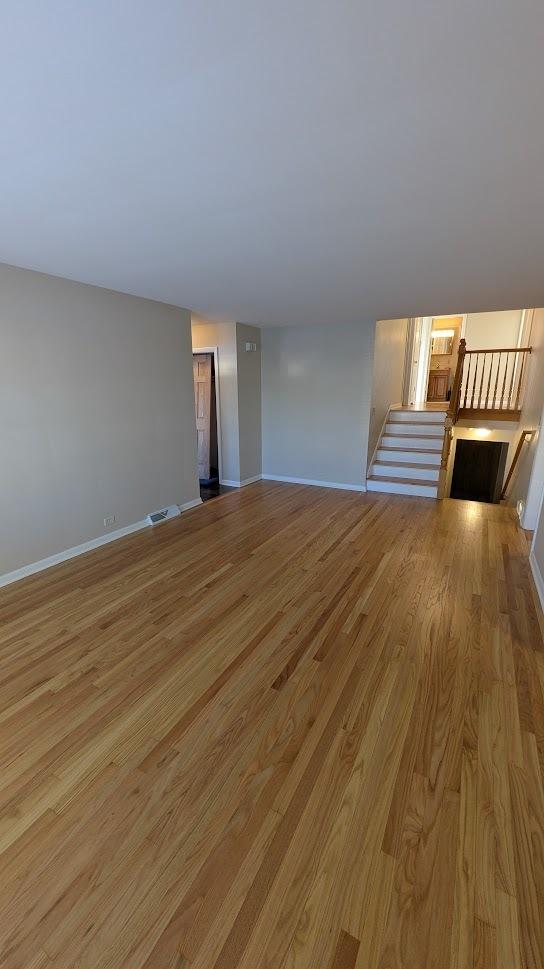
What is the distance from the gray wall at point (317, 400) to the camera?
5.47 meters

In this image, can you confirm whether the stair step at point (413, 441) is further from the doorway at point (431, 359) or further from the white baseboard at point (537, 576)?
the white baseboard at point (537, 576)

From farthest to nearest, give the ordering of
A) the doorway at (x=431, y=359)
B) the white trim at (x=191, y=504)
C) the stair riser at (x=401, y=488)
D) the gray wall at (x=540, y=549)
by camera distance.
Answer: the doorway at (x=431, y=359) < the stair riser at (x=401, y=488) < the white trim at (x=191, y=504) < the gray wall at (x=540, y=549)

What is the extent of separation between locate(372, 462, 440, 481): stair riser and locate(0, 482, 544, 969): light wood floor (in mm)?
2696

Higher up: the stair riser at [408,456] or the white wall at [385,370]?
the white wall at [385,370]

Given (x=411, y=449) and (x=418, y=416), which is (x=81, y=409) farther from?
(x=418, y=416)

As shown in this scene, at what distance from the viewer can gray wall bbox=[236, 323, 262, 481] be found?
561 cm

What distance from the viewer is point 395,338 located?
259 inches

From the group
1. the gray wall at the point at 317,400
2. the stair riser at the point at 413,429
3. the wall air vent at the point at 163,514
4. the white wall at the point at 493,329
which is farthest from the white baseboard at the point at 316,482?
the white wall at the point at 493,329

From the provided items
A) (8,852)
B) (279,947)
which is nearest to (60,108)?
(8,852)

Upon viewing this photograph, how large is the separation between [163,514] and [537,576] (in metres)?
3.69

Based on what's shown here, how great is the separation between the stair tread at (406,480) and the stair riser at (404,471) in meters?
0.05

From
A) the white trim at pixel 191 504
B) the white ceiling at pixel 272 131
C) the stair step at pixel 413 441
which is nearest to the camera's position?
the white ceiling at pixel 272 131

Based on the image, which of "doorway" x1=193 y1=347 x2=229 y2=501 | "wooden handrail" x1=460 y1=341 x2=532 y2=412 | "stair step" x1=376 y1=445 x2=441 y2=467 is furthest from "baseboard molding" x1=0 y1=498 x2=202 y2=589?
"wooden handrail" x1=460 y1=341 x2=532 y2=412

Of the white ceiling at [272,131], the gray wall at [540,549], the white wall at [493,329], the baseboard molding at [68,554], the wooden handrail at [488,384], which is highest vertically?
the white wall at [493,329]
